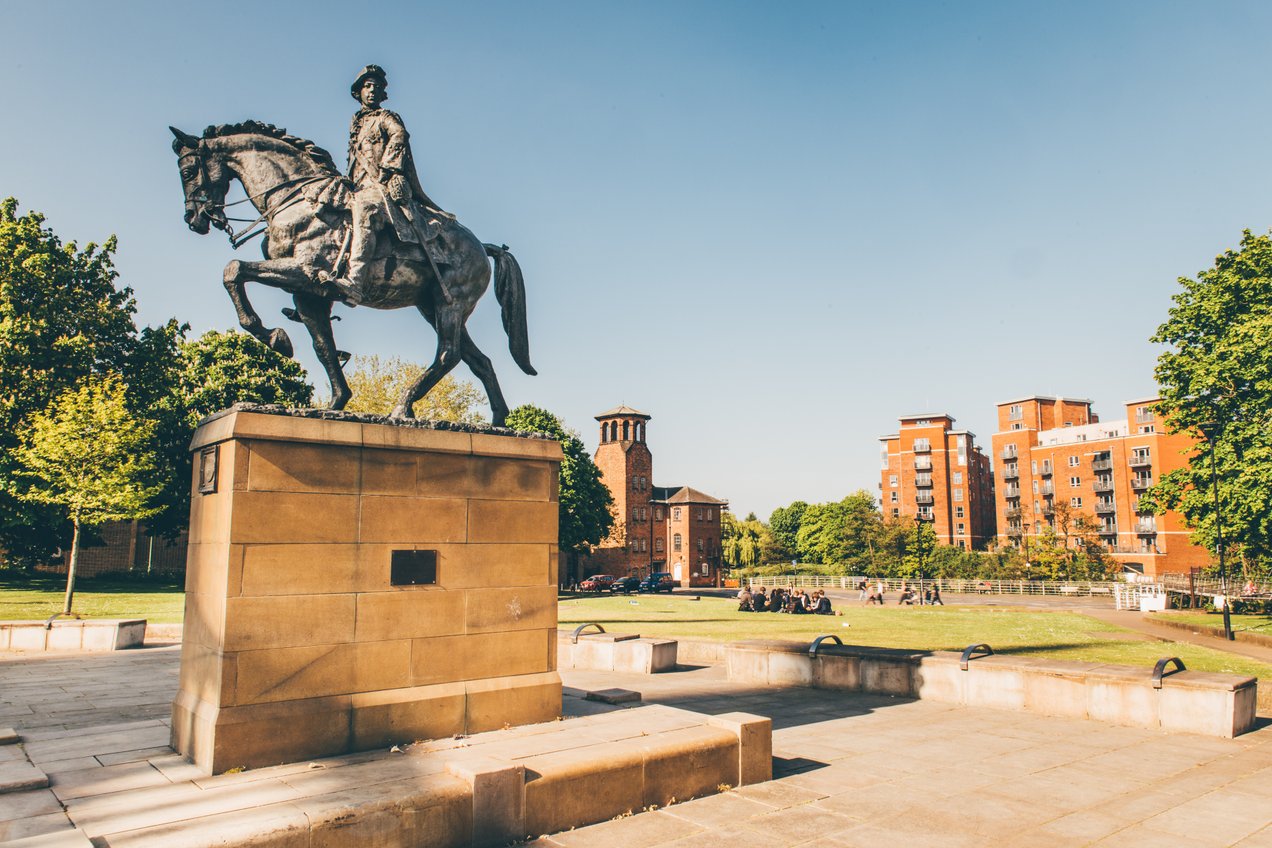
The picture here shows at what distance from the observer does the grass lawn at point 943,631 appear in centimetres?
1795

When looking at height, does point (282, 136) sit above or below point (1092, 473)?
below

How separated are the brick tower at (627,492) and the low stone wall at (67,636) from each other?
240ft

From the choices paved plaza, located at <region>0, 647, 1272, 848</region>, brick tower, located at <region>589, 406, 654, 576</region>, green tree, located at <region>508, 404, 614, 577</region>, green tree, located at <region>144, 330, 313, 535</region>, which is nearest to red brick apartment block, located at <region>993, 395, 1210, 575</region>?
brick tower, located at <region>589, 406, 654, 576</region>

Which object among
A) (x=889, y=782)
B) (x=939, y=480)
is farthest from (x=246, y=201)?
(x=939, y=480)

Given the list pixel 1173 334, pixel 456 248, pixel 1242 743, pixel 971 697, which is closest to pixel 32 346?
pixel 456 248

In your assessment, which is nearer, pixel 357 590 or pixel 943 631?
pixel 357 590

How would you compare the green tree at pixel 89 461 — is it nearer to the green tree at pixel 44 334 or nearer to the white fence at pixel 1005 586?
the green tree at pixel 44 334

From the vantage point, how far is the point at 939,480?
352ft

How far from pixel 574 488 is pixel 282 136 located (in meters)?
52.7

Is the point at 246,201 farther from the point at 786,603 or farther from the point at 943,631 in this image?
the point at 786,603

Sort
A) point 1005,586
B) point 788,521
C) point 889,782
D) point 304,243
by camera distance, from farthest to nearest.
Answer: point 788,521 < point 1005,586 < point 304,243 < point 889,782

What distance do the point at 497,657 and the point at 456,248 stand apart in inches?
183

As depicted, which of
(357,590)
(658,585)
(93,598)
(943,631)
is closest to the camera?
(357,590)

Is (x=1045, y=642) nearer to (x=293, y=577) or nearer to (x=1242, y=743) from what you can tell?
(x=1242, y=743)
